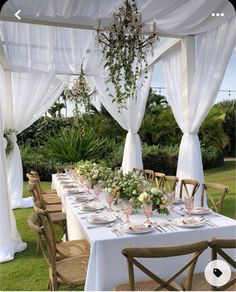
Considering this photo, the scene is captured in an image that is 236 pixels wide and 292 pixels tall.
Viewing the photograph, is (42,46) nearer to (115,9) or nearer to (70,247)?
(115,9)

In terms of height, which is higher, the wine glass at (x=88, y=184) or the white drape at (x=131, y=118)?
the white drape at (x=131, y=118)

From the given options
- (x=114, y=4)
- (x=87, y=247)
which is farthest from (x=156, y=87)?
(x=87, y=247)

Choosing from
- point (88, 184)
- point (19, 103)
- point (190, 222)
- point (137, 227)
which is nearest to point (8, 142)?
point (19, 103)

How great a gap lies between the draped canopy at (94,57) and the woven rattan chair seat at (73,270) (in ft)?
4.43

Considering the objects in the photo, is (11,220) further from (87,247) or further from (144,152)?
(144,152)

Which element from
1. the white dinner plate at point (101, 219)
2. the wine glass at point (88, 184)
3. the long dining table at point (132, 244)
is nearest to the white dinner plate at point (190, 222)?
the long dining table at point (132, 244)

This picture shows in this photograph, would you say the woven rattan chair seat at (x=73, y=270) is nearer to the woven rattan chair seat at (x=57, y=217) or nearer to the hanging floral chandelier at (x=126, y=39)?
the woven rattan chair seat at (x=57, y=217)

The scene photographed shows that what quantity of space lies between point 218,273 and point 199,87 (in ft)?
10.4

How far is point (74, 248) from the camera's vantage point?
273 cm

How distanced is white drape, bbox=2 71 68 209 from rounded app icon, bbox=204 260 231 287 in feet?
14.8

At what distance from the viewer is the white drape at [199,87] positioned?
4227 millimetres

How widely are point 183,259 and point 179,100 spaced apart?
3613 millimetres

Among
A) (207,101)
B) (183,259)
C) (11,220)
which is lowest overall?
(11,220)

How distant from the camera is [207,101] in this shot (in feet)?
15.0
